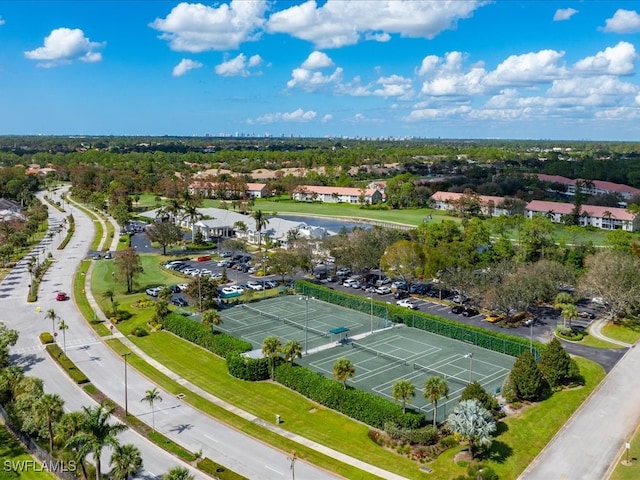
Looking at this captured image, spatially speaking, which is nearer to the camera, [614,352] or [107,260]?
[614,352]

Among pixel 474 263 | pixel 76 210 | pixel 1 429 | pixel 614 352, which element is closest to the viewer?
pixel 1 429

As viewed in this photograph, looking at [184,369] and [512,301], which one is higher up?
[512,301]

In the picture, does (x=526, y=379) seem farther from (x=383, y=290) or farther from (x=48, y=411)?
(x=48, y=411)

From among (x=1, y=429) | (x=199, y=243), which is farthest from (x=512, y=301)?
(x=199, y=243)

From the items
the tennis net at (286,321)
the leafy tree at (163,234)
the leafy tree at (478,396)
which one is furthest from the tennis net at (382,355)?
the leafy tree at (163,234)

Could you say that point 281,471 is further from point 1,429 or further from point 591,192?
point 591,192

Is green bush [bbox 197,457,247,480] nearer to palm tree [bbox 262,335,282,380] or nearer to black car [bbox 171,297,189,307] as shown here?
palm tree [bbox 262,335,282,380]

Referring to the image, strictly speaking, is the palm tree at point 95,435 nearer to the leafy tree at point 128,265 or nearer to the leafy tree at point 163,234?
the leafy tree at point 128,265
